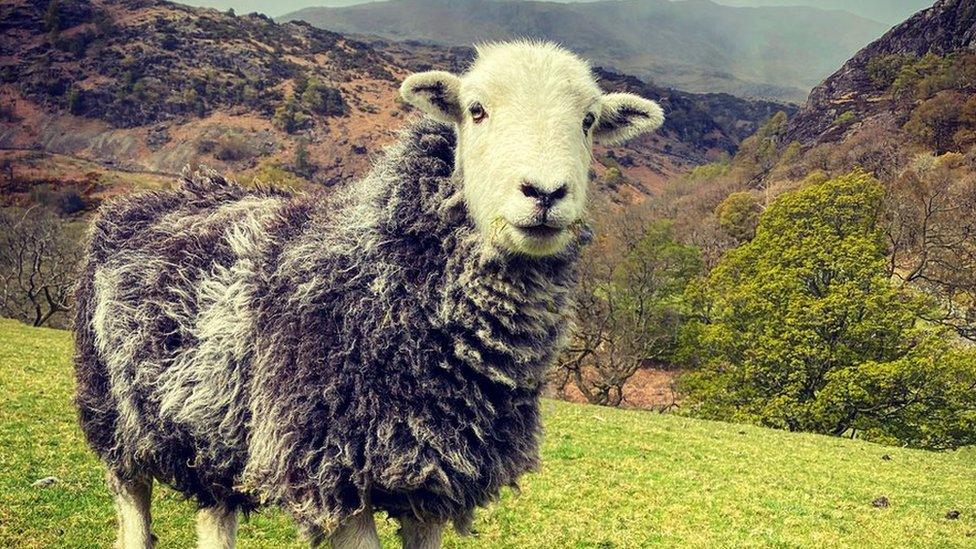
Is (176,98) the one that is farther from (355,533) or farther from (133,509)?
(355,533)

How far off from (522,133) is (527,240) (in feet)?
2.12

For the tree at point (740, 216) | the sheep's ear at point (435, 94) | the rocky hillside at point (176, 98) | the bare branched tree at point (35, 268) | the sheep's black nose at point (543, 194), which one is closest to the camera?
the sheep's black nose at point (543, 194)

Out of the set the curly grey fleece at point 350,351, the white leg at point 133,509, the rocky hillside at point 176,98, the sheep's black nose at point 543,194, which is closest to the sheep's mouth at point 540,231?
the sheep's black nose at point 543,194

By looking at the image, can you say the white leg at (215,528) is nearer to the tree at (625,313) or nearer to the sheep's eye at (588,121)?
the sheep's eye at (588,121)

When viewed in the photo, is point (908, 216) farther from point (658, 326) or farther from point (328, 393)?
point (328, 393)

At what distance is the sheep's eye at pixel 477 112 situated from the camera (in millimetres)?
3961

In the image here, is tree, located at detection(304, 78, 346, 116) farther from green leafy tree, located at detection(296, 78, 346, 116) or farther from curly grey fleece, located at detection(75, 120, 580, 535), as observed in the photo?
curly grey fleece, located at detection(75, 120, 580, 535)

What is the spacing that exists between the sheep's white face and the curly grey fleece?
187 millimetres

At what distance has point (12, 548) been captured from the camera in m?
6.06

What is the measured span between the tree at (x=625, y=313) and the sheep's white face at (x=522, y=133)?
26.9m

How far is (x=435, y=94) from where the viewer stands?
416 cm

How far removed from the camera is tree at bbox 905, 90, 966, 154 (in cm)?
5897

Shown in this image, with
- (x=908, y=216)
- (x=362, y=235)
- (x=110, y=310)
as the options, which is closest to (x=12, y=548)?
(x=110, y=310)

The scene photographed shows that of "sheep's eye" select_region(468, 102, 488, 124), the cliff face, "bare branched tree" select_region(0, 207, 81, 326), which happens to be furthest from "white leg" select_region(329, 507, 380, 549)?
the cliff face
